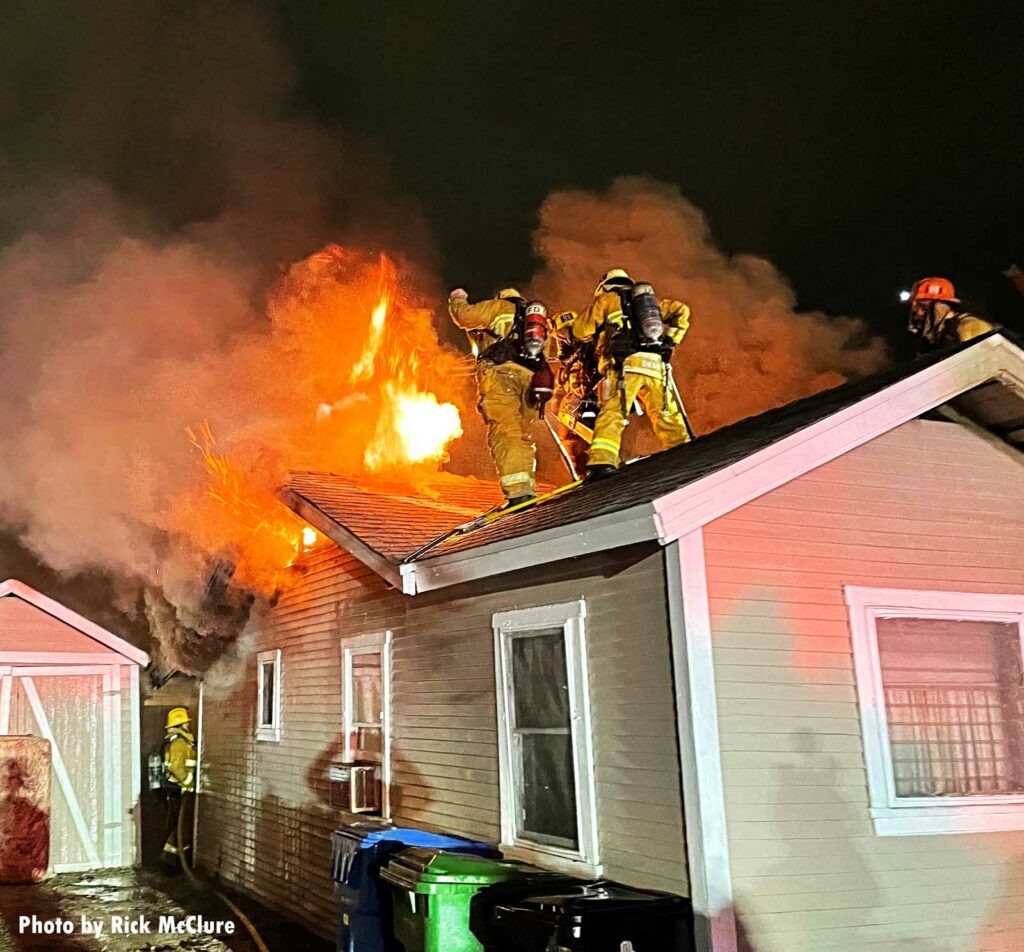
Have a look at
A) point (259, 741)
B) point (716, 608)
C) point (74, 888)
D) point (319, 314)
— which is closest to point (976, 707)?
point (716, 608)

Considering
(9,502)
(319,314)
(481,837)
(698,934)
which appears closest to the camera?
(698,934)

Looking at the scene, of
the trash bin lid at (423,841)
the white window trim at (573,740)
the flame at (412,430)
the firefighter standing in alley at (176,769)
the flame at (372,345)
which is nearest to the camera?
the white window trim at (573,740)

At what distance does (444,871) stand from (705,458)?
2966mm

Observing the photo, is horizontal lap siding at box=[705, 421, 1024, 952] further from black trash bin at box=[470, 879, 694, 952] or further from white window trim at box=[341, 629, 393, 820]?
white window trim at box=[341, 629, 393, 820]

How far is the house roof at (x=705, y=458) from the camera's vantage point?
5434 millimetres

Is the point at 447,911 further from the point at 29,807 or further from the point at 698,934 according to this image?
the point at 29,807

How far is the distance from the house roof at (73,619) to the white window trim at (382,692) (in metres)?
4.93

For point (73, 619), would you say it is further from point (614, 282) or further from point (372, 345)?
point (614, 282)

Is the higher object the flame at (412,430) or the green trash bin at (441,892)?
the flame at (412,430)

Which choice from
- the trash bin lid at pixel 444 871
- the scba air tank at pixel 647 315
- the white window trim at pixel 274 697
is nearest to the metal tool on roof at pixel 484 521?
the scba air tank at pixel 647 315

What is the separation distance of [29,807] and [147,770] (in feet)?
5.00

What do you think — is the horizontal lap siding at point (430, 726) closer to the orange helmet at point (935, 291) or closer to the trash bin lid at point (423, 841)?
the trash bin lid at point (423, 841)

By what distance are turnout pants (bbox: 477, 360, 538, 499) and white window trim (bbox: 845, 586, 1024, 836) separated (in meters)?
3.42

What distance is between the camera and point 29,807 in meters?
11.6
